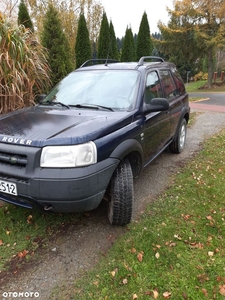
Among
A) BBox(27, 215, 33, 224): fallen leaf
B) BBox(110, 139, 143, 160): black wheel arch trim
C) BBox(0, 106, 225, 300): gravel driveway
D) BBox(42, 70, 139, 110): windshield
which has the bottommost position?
BBox(0, 106, 225, 300): gravel driveway

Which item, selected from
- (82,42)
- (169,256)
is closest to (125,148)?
(169,256)

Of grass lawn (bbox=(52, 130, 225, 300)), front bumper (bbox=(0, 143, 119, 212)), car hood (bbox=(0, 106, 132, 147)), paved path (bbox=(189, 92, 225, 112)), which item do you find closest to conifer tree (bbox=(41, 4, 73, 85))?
car hood (bbox=(0, 106, 132, 147))

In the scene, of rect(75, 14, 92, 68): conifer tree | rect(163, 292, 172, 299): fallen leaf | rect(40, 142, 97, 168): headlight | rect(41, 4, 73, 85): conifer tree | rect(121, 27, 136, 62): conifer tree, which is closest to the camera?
rect(163, 292, 172, 299): fallen leaf

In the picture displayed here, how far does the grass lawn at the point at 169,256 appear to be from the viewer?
1903mm

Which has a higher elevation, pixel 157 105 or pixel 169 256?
pixel 157 105

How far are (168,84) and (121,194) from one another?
239cm

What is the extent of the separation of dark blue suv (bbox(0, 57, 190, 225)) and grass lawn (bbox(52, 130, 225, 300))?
0.35 m

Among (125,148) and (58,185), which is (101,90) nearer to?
(125,148)

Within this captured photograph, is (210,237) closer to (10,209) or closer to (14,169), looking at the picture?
(14,169)

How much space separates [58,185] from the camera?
6.33 feet

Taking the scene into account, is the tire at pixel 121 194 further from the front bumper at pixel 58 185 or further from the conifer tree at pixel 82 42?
the conifer tree at pixel 82 42

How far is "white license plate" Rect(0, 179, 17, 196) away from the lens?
6.69 ft

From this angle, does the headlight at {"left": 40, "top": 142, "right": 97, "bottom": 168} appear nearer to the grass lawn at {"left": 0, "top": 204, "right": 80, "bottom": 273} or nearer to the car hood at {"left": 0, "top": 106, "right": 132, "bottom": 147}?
the car hood at {"left": 0, "top": 106, "right": 132, "bottom": 147}

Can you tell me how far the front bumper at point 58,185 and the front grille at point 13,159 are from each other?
3 centimetres
